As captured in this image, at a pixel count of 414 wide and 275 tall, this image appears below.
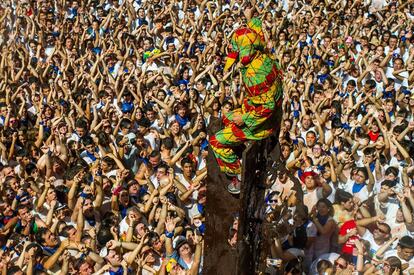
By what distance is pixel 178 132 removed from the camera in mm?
9805

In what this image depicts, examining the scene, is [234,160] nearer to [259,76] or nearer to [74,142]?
[259,76]

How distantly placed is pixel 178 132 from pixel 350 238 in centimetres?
339

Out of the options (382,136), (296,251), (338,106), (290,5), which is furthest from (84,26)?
(296,251)

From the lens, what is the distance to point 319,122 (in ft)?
32.9

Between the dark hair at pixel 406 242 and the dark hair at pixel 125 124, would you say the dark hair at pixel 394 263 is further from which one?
the dark hair at pixel 125 124

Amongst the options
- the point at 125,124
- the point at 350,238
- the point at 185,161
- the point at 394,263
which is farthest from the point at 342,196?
the point at 125,124

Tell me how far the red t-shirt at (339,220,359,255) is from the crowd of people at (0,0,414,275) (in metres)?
0.02

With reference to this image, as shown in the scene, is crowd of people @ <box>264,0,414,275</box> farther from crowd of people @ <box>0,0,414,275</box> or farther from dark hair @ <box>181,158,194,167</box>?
dark hair @ <box>181,158,194,167</box>

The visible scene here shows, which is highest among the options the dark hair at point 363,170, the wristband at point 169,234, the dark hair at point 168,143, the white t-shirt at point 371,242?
the dark hair at point 168,143

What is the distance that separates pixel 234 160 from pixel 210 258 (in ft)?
3.63

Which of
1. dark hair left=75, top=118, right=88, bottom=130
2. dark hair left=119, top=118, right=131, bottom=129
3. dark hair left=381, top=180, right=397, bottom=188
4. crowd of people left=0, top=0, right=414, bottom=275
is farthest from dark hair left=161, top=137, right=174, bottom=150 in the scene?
dark hair left=381, top=180, right=397, bottom=188

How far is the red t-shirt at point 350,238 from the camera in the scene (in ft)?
24.6

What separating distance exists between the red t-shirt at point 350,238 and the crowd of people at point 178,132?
16mm

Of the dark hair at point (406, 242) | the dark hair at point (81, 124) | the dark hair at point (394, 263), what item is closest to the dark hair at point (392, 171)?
the dark hair at point (406, 242)
